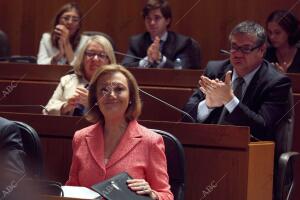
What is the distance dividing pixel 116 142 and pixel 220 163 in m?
0.42

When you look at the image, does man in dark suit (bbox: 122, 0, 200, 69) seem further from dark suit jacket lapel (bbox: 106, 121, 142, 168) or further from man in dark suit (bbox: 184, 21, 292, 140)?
dark suit jacket lapel (bbox: 106, 121, 142, 168)

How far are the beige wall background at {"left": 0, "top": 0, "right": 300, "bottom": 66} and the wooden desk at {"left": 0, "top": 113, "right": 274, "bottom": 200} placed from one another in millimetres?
2321

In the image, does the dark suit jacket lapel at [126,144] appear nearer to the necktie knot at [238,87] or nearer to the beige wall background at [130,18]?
the necktie knot at [238,87]

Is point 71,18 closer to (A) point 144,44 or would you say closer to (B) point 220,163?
(A) point 144,44

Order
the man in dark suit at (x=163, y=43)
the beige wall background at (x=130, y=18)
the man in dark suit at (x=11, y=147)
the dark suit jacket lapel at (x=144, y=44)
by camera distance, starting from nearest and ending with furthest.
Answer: the man in dark suit at (x=11, y=147) < the man in dark suit at (x=163, y=43) < the dark suit jacket lapel at (x=144, y=44) < the beige wall background at (x=130, y=18)

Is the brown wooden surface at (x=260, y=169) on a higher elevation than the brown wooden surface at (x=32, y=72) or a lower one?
lower

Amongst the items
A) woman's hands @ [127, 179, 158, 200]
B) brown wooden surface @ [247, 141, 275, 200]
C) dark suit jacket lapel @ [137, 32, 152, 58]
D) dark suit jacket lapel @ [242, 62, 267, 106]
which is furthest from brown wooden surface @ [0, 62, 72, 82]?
woman's hands @ [127, 179, 158, 200]

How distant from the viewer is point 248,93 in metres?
2.85

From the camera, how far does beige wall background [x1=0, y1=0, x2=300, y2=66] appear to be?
480 centimetres

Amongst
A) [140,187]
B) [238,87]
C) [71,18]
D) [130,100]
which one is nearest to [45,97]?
[71,18]

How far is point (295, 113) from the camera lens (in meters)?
3.22

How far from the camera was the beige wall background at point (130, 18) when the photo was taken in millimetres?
4805

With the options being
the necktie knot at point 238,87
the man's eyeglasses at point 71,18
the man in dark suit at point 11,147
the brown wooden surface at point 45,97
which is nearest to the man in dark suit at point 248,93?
the necktie knot at point 238,87

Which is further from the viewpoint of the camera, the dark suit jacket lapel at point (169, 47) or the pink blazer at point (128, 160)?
the dark suit jacket lapel at point (169, 47)
